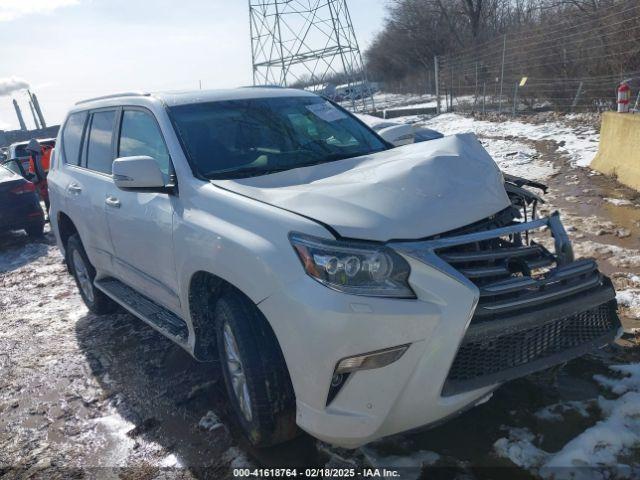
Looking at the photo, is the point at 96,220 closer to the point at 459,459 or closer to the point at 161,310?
the point at 161,310

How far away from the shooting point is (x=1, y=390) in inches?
153

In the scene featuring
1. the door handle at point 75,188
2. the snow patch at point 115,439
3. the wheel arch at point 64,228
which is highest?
the door handle at point 75,188

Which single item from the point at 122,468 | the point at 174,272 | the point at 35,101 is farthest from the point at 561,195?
the point at 35,101

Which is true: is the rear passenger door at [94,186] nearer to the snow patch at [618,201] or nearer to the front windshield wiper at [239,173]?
the front windshield wiper at [239,173]

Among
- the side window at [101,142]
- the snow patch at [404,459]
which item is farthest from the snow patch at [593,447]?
the side window at [101,142]

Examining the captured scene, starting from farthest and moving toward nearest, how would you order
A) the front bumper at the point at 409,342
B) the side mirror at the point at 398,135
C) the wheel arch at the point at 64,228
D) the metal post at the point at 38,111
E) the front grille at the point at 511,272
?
the metal post at the point at 38,111, the wheel arch at the point at 64,228, the side mirror at the point at 398,135, the front grille at the point at 511,272, the front bumper at the point at 409,342

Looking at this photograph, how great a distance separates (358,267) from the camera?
222 centimetres

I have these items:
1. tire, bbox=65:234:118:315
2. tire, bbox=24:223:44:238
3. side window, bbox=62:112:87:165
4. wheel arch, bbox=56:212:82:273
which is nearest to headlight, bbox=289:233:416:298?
tire, bbox=65:234:118:315

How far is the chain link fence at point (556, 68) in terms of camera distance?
11.3 meters

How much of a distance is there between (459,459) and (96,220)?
123 inches

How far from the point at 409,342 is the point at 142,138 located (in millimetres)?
2443

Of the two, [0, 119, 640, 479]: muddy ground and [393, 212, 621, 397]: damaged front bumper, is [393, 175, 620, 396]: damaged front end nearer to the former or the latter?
[393, 212, 621, 397]: damaged front bumper

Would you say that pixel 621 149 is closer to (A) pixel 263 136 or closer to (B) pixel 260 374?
(A) pixel 263 136

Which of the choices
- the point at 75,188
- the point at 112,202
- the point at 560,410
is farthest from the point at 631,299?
the point at 75,188
